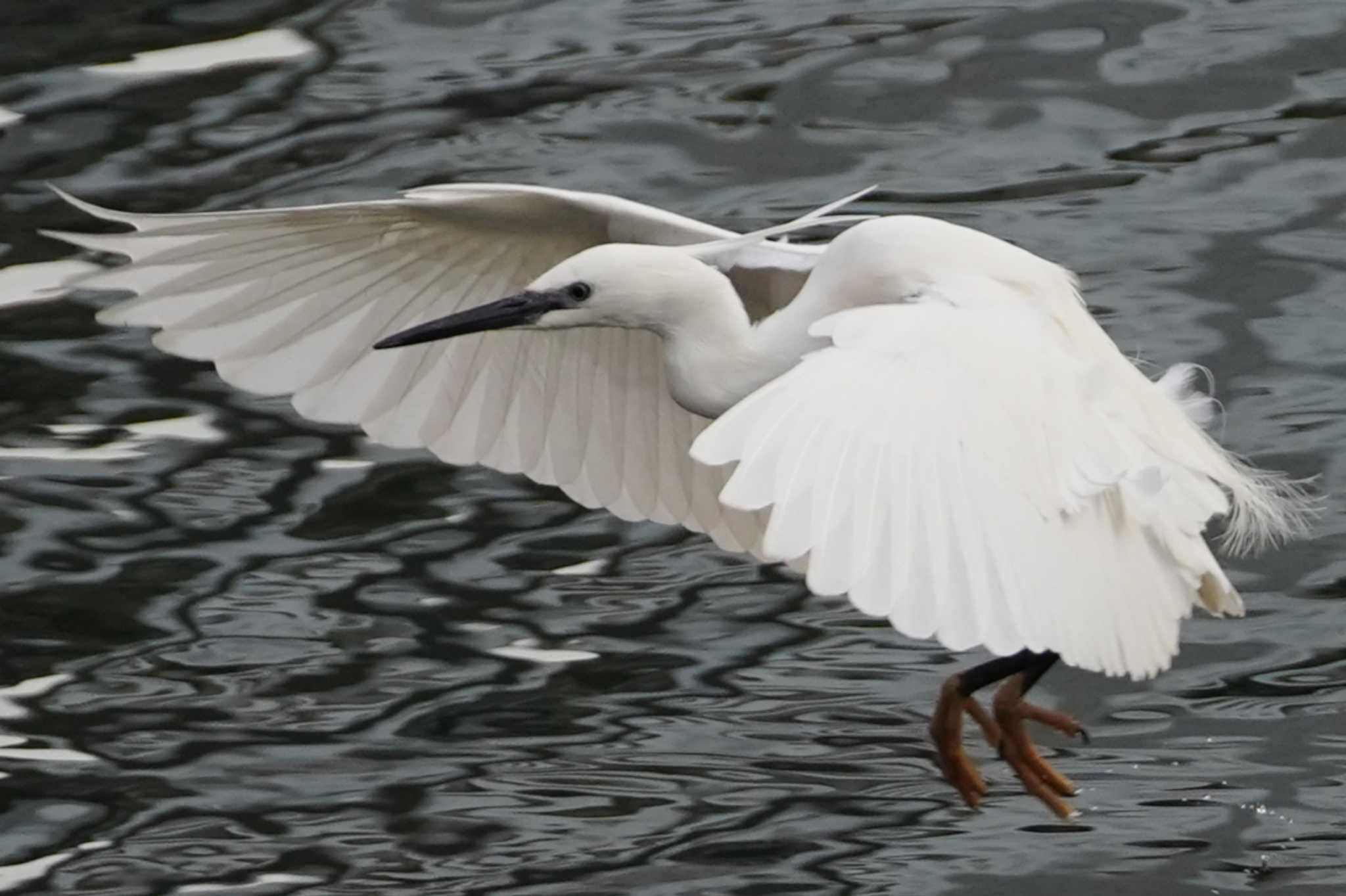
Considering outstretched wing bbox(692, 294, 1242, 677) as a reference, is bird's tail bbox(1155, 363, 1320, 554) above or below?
below

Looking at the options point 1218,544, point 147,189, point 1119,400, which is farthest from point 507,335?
point 147,189

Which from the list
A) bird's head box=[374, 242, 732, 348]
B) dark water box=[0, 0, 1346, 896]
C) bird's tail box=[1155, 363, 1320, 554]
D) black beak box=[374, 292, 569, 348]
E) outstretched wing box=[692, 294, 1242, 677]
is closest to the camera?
outstretched wing box=[692, 294, 1242, 677]

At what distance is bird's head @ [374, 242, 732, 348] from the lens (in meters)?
6.41

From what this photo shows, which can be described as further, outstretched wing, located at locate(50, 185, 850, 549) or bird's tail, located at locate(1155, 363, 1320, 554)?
outstretched wing, located at locate(50, 185, 850, 549)

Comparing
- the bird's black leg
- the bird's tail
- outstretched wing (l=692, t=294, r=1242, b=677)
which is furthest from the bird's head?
the bird's tail

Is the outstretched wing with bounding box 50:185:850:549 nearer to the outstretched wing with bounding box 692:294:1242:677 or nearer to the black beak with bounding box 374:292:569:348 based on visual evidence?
the black beak with bounding box 374:292:569:348

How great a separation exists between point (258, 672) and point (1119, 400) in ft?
10.9

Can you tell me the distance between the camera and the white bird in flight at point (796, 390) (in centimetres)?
504

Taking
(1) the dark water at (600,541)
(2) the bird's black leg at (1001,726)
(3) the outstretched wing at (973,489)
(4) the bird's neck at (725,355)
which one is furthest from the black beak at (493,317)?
(1) the dark water at (600,541)

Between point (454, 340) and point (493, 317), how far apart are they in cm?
92

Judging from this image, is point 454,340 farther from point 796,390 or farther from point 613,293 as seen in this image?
point 796,390

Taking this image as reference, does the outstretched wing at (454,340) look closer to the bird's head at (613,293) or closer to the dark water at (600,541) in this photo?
the bird's head at (613,293)

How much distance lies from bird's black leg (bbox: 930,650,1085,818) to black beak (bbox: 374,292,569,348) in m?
1.34

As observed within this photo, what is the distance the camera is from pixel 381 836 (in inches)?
295
